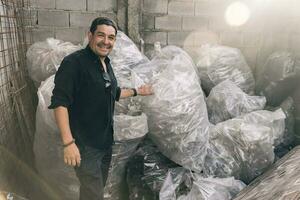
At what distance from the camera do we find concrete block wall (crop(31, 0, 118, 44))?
12.5 ft

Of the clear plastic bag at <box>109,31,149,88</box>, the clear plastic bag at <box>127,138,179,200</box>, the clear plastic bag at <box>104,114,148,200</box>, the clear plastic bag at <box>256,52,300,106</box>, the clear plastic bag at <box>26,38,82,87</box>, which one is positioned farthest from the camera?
the clear plastic bag at <box>256,52,300,106</box>

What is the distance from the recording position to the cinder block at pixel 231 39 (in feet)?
14.5

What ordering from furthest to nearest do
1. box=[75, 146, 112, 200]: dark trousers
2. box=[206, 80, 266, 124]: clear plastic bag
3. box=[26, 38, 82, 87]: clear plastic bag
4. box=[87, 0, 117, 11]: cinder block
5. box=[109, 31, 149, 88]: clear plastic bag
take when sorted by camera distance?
box=[87, 0, 117, 11]: cinder block
box=[206, 80, 266, 124]: clear plastic bag
box=[26, 38, 82, 87]: clear plastic bag
box=[109, 31, 149, 88]: clear plastic bag
box=[75, 146, 112, 200]: dark trousers

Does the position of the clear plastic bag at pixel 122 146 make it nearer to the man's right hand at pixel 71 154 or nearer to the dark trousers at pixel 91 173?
the dark trousers at pixel 91 173

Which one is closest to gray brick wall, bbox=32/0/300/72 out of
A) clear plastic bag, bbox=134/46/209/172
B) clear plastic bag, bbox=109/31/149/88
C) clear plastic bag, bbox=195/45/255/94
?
clear plastic bag, bbox=195/45/255/94

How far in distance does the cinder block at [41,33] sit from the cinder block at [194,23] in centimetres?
172

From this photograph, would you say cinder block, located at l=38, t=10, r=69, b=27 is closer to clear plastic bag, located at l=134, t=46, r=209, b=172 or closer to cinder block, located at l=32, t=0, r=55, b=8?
cinder block, located at l=32, t=0, r=55, b=8

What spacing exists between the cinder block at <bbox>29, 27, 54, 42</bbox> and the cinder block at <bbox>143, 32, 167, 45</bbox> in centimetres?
119

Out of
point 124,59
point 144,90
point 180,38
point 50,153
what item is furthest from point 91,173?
point 180,38

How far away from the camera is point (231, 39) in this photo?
446 centimetres

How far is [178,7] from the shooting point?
420cm

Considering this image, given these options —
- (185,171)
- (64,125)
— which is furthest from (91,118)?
(185,171)

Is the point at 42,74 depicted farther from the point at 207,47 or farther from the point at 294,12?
the point at 294,12

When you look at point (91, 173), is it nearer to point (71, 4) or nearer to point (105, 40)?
point (105, 40)
